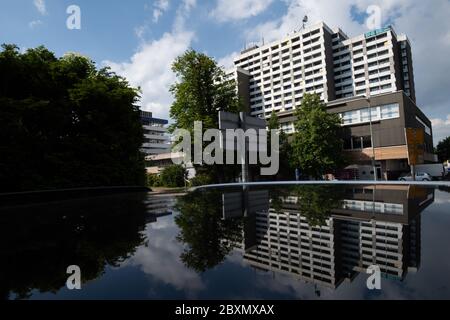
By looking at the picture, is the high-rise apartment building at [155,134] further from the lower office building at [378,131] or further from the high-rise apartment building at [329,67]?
the lower office building at [378,131]

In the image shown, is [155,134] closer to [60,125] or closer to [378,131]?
[378,131]

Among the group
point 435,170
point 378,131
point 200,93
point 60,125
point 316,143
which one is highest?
point 200,93

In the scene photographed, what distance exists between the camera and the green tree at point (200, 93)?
1120 inches

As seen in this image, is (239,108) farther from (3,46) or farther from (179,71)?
(3,46)

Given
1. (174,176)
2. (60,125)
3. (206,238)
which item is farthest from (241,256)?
(174,176)

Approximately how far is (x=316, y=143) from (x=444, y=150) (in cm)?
6066

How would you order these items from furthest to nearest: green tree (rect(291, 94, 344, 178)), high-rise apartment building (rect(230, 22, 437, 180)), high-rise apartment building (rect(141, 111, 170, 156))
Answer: high-rise apartment building (rect(141, 111, 170, 156)), high-rise apartment building (rect(230, 22, 437, 180)), green tree (rect(291, 94, 344, 178))

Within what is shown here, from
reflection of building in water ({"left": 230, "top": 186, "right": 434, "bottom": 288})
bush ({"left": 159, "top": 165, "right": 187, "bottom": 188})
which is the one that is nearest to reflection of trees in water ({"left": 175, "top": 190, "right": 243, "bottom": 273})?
reflection of building in water ({"left": 230, "top": 186, "right": 434, "bottom": 288})

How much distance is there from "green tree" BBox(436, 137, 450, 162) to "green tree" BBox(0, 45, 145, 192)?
87696 millimetres

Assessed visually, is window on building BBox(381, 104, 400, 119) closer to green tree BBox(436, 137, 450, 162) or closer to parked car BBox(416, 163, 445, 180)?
parked car BBox(416, 163, 445, 180)

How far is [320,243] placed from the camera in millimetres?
4027

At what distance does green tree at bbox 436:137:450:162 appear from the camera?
75250 mm

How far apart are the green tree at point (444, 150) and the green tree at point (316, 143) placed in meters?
55.2

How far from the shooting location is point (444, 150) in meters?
76.1
